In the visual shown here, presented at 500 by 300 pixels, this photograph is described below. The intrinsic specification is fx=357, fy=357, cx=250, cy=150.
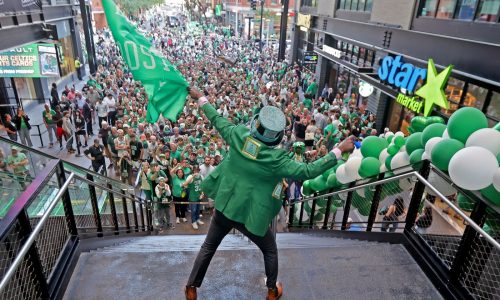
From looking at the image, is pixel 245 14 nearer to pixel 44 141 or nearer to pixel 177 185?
pixel 44 141

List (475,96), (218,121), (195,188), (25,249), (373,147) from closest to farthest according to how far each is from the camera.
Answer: (25,249)
(218,121)
(373,147)
(195,188)
(475,96)

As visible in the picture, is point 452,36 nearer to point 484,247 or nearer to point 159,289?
point 484,247

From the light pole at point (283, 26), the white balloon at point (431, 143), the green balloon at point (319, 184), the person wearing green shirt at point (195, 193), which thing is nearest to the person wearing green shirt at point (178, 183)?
the person wearing green shirt at point (195, 193)

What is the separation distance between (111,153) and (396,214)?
847 cm

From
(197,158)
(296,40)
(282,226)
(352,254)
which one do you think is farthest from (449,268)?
(296,40)

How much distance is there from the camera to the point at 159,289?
3469 millimetres

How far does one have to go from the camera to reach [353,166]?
18.7 ft

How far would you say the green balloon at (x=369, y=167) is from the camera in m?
5.28

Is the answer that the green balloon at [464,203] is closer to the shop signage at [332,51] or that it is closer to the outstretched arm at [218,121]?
the outstretched arm at [218,121]

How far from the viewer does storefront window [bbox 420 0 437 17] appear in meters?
11.3

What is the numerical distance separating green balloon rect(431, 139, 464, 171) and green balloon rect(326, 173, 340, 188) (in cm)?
279

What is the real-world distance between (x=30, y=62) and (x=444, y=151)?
13352mm

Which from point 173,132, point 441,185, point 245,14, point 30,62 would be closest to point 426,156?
point 441,185

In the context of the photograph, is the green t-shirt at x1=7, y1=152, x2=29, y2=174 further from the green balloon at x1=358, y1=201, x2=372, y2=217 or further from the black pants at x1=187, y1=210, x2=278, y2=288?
the green balloon at x1=358, y1=201, x2=372, y2=217
